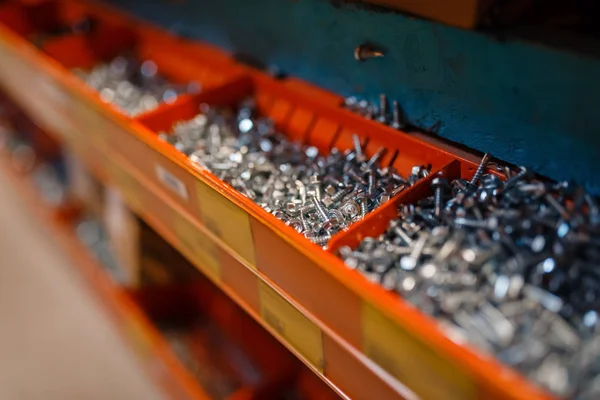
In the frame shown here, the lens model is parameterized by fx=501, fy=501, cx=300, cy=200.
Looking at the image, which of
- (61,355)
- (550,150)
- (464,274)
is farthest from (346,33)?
(61,355)

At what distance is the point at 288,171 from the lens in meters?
1.34

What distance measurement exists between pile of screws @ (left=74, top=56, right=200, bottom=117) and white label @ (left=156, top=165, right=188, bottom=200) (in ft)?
1.64

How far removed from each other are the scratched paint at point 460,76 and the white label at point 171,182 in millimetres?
546

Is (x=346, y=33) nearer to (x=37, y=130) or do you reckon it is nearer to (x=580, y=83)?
(x=580, y=83)

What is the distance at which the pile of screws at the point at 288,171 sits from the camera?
1124 mm

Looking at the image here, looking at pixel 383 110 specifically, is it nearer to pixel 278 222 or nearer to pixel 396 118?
pixel 396 118

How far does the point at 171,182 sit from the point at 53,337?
130 cm

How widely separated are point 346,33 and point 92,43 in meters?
1.40

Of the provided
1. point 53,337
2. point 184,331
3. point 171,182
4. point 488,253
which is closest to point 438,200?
point 488,253

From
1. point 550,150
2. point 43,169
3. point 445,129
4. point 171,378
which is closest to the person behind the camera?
point 550,150

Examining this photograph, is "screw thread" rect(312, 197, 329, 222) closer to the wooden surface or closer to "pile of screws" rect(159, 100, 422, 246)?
"pile of screws" rect(159, 100, 422, 246)

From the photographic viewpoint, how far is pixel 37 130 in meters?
3.10

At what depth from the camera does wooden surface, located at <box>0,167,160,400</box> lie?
1952 mm

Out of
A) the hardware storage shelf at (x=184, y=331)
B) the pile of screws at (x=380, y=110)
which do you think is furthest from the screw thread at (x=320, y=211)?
the hardware storage shelf at (x=184, y=331)
